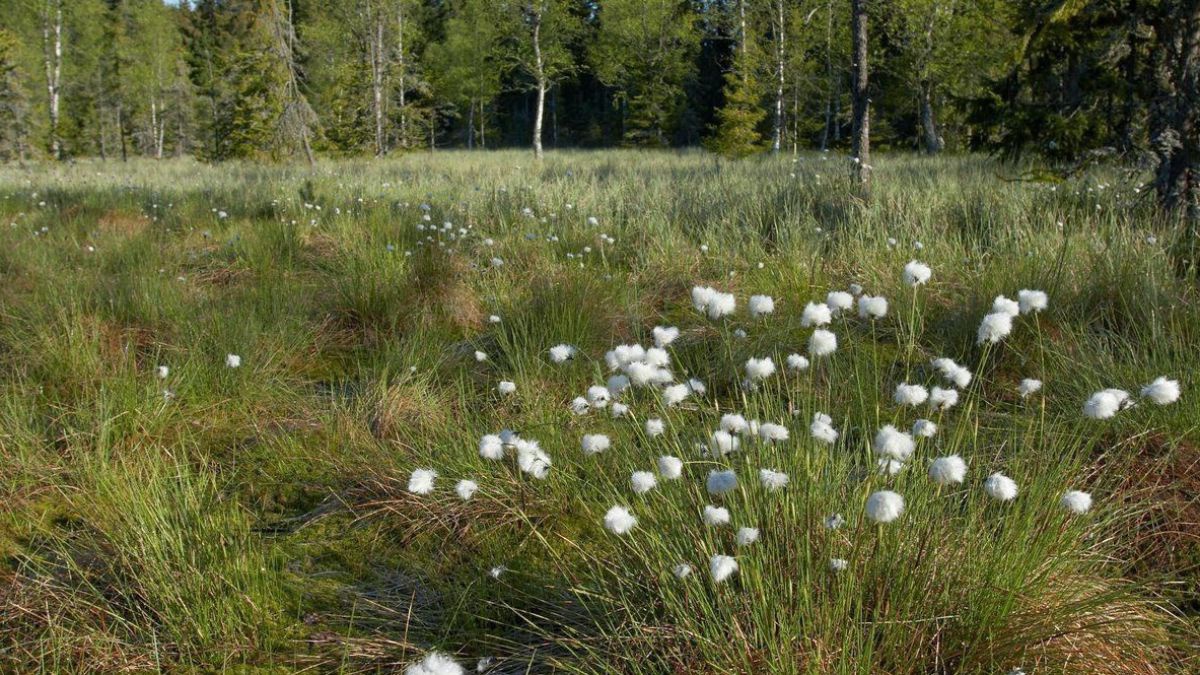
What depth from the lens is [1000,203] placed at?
6.06 meters

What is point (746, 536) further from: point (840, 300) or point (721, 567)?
point (840, 300)

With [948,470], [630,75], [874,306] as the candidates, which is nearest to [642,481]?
[948,470]

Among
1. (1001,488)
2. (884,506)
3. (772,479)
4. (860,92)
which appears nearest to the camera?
(884,506)

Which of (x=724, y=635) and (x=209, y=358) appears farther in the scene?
(x=209, y=358)

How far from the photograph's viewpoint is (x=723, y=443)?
5.46 feet

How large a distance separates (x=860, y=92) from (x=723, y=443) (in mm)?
6122

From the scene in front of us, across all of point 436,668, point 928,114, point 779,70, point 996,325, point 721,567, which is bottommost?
point 436,668

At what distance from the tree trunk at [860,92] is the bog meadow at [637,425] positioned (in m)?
0.03

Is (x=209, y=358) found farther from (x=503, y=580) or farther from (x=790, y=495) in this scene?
(x=790, y=495)

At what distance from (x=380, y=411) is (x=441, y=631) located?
1.34 m

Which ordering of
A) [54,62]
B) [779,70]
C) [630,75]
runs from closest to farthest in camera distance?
[779,70]
[54,62]
[630,75]

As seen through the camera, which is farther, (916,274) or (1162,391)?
(916,274)

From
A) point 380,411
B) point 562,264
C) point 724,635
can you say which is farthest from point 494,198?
point 724,635

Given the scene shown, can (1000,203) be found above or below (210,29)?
below
